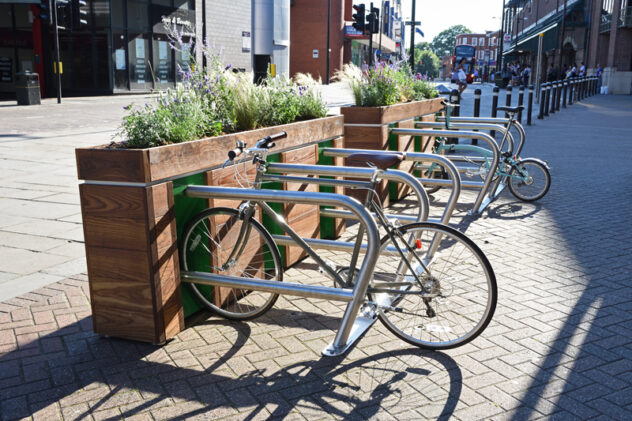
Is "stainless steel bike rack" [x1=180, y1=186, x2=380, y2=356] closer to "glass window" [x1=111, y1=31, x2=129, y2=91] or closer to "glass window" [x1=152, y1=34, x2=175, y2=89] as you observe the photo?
"glass window" [x1=111, y1=31, x2=129, y2=91]

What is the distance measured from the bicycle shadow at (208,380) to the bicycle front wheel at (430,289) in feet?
0.61

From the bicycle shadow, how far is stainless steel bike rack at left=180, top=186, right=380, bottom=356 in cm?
17

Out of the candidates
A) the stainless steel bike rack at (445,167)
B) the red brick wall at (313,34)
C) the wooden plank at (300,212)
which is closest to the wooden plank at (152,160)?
the wooden plank at (300,212)

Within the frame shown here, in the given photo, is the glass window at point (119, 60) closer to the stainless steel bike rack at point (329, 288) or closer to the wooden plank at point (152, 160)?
the wooden plank at point (152, 160)

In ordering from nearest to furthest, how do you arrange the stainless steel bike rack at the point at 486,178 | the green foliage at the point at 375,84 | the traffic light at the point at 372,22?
the stainless steel bike rack at the point at 486,178 < the green foliage at the point at 375,84 < the traffic light at the point at 372,22

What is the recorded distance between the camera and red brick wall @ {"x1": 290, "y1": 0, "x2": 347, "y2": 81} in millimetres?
54281

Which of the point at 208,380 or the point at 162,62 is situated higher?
the point at 162,62

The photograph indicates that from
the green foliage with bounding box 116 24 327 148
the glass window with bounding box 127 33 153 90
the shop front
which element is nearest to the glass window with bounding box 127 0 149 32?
the shop front

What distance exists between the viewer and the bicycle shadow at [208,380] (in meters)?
3.14

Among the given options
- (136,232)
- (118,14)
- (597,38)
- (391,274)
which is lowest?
(391,274)

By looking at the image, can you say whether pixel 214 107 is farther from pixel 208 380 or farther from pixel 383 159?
pixel 208 380

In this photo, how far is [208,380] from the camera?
3.40 metres

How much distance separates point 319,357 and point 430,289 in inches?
29.5

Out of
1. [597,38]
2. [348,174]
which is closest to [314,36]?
[597,38]
